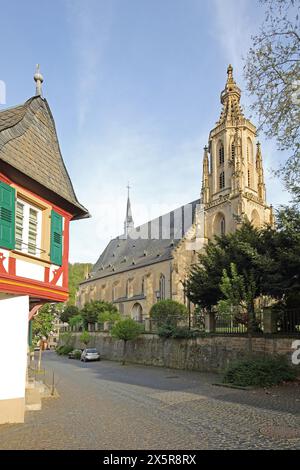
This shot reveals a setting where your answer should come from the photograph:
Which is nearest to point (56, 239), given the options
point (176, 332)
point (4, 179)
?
point (4, 179)

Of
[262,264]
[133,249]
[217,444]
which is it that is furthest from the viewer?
[133,249]

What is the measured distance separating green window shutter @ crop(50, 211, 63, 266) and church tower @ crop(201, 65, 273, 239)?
1506 inches

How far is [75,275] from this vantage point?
91.6 metres

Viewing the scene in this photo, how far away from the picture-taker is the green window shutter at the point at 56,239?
37.3ft

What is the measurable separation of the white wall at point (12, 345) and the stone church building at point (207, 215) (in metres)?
36.7

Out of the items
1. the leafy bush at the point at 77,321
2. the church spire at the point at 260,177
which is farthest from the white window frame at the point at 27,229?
the leafy bush at the point at 77,321

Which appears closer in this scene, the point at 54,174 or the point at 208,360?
the point at 54,174

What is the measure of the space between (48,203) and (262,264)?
966 cm

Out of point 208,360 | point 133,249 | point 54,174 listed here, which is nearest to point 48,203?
point 54,174

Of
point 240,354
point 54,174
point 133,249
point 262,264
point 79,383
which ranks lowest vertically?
point 79,383

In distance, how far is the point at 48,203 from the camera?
11.4 meters

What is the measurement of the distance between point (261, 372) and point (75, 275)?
78806 mm

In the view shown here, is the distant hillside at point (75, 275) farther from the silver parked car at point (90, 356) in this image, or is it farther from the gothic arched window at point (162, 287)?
the silver parked car at point (90, 356)
